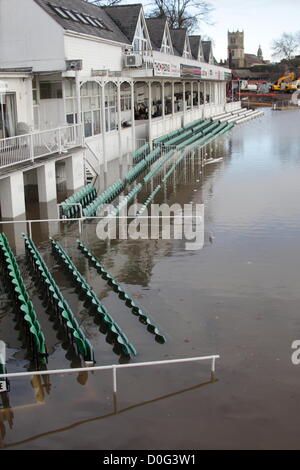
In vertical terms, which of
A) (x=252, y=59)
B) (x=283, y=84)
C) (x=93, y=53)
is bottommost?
(x=93, y=53)

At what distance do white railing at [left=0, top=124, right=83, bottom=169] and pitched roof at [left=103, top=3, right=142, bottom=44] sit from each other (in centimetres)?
1217

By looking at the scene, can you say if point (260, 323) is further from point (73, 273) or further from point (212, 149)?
point (212, 149)

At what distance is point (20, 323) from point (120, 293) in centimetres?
212

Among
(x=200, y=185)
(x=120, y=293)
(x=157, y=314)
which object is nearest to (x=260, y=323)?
(x=157, y=314)

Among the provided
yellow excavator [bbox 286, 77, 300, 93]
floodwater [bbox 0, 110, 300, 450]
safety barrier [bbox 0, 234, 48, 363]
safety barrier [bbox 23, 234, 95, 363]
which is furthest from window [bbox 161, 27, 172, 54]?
yellow excavator [bbox 286, 77, 300, 93]

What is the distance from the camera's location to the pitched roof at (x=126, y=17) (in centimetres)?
3112

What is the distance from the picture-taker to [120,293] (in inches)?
426

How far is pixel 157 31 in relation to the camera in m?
38.5

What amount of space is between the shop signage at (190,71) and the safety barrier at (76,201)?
61.5 feet

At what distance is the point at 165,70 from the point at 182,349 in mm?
24730

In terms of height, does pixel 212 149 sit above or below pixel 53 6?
below

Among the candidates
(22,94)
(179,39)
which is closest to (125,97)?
(22,94)

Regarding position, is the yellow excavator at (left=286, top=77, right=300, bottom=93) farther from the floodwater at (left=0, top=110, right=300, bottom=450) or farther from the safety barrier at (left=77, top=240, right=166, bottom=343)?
the safety barrier at (left=77, top=240, right=166, bottom=343)

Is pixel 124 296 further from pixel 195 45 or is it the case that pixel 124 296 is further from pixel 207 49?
pixel 207 49
